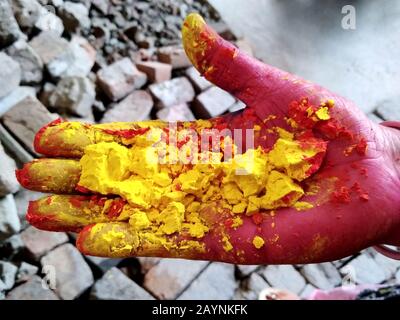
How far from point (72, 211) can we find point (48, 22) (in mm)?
1243

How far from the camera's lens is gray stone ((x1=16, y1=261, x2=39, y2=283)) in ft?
5.42

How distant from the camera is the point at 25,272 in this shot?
1.67m

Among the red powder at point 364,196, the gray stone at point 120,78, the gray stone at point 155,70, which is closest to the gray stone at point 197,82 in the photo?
the gray stone at point 155,70

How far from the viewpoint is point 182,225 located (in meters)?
1.03

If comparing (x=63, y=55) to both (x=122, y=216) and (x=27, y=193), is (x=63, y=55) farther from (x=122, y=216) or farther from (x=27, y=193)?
(x=122, y=216)

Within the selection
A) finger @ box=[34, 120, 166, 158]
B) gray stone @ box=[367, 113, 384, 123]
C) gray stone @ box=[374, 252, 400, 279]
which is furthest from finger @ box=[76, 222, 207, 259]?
gray stone @ box=[367, 113, 384, 123]

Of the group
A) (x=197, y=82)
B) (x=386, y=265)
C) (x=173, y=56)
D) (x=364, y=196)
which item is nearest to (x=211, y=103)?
(x=197, y=82)

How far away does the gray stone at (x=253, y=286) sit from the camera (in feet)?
6.76

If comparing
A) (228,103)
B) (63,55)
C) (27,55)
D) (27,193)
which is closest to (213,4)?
(228,103)

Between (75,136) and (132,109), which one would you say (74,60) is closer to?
(132,109)

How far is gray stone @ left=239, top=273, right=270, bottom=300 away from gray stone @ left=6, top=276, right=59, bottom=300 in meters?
0.88

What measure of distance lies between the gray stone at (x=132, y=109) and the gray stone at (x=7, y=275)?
2.49 ft

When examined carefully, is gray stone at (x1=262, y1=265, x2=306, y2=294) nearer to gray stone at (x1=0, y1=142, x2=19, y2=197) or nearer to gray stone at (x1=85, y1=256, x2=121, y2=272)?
gray stone at (x1=85, y1=256, x2=121, y2=272)
